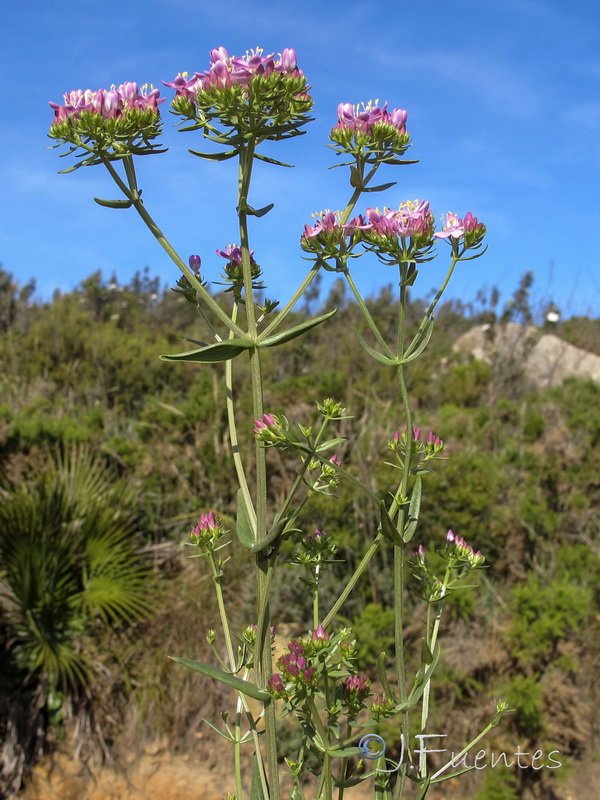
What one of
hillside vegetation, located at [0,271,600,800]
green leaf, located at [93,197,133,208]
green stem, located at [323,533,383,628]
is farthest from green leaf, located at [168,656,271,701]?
hillside vegetation, located at [0,271,600,800]

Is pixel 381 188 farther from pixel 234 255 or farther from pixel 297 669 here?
pixel 297 669

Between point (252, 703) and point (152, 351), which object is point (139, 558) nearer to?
point (252, 703)

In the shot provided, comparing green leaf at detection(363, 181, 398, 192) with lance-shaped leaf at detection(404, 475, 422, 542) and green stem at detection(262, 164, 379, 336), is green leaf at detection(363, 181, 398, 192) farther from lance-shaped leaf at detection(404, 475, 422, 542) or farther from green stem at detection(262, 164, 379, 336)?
lance-shaped leaf at detection(404, 475, 422, 542)

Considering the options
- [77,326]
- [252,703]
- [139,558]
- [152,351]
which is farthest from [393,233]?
[77,326]

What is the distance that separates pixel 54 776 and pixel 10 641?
33.8 inches

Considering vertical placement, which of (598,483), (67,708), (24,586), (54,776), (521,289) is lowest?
(54,776)

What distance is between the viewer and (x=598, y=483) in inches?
220

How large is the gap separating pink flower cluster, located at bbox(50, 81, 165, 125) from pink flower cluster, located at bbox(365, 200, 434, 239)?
0.44 m

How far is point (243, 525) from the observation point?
1.22 metres

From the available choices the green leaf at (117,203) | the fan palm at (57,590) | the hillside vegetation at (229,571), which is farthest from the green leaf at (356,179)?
the fan palm at (57,590)

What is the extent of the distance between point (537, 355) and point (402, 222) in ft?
35.3

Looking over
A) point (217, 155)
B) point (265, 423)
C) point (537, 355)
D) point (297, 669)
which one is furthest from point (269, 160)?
point (537, 355)

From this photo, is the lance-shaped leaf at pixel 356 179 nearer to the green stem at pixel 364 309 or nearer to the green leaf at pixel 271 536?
the green stem at pixel 364 309

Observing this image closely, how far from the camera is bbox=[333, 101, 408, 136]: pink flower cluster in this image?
4.16 ft
